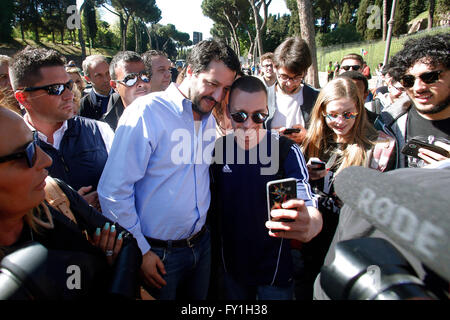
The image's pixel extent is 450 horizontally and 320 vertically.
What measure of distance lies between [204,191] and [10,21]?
4818 cm

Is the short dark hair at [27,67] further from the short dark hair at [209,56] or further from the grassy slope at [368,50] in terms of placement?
the grassy slope at [368,50]

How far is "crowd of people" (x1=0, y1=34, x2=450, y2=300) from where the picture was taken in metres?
1.21

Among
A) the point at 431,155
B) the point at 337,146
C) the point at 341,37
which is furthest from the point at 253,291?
the point at 341,37

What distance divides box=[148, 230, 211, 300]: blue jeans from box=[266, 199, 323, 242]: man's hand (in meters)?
0.78

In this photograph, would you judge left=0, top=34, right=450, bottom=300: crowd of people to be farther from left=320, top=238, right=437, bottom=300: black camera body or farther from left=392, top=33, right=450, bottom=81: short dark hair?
left=320, top=238, right=437, bottom=300: black camera body

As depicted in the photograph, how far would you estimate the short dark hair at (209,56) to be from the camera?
1.95 metres

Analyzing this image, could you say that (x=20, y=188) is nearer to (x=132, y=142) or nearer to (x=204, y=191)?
(x=132, y=142)

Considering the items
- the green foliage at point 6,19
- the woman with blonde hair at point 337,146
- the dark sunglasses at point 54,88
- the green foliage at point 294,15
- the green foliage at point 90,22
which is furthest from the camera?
the green foliage at point 90,22

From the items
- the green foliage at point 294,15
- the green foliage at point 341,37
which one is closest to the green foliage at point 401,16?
the green foliage at point 341,37

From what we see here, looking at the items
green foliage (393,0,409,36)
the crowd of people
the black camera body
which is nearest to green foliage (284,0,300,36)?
green foliage (393,0,409,36)

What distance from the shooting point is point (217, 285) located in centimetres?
239

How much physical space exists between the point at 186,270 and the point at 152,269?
1.10 feet

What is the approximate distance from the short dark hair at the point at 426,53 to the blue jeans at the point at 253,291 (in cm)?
228


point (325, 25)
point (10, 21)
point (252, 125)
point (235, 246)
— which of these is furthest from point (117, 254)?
point (325, 25)
